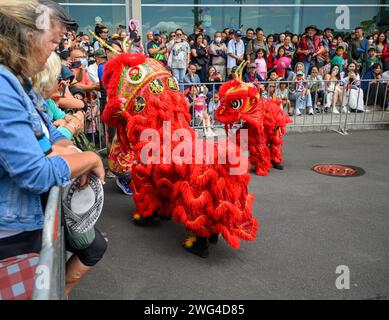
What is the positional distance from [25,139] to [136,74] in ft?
7.97

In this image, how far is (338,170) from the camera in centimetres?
610

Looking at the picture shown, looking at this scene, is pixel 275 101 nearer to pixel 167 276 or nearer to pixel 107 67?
pixel 107 67

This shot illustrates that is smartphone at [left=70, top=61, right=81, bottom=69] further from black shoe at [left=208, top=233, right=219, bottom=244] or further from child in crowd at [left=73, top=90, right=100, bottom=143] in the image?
black shoe at [left=208, top=233, right=219, bottom=244]

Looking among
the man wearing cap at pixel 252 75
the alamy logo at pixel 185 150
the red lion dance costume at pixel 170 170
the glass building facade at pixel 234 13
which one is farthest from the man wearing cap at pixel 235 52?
the alamy logo at pixel 185 150

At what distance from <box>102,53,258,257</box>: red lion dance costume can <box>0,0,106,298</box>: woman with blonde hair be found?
5.28 ft

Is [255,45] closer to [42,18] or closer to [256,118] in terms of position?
[256,118]

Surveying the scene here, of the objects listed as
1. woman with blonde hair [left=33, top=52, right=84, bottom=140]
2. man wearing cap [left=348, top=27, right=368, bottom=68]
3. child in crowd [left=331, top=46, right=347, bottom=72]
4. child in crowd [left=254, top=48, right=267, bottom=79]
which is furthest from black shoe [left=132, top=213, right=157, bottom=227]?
man wearing cap [left=348, top=27, right=368, bottom=68]

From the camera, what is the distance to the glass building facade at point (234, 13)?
12.7 m

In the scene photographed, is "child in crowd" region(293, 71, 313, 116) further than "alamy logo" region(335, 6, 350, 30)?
No

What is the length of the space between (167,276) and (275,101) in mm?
3734

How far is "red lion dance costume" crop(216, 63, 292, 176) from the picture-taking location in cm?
407

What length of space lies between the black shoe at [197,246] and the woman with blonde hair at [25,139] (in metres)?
2.03

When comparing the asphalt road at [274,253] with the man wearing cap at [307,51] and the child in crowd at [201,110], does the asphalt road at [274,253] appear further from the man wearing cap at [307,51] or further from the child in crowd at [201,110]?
the man wearing cap at [307,51]

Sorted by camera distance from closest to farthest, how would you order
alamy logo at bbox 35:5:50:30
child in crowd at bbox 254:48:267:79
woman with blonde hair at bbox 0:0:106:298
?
woman with blonde hair at bbox 0:0:106:298 → alamy logo at bbox 35:5:50:30 → child in crowd at bbox 254:48:267:79
